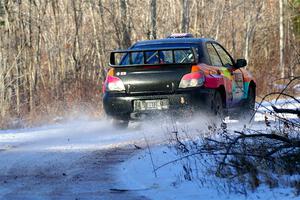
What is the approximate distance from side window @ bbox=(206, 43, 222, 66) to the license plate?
134cm

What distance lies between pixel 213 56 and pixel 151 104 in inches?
69.0

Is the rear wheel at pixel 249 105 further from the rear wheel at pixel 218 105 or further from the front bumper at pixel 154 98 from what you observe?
the front bumper at pixel 154 98

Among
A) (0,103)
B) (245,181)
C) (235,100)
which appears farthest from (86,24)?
(245,181)

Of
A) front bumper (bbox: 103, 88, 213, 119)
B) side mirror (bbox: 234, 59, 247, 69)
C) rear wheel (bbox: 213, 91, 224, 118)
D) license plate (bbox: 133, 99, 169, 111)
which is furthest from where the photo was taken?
Result: side mirror (bbox: 234, 59, 247, 69)

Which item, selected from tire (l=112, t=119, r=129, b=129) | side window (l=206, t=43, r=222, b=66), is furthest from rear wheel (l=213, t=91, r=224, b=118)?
tire (l=112, t=119, r=129, b=129)

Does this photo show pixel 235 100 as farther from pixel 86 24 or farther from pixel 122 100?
pixel 86 24

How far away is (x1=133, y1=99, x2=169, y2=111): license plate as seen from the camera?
11703 mm

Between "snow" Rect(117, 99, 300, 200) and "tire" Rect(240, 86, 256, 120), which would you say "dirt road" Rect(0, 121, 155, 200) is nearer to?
"snow" Rect(117, 99, 300, 200)

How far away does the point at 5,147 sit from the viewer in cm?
1087

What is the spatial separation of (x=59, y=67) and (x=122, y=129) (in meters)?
15.0

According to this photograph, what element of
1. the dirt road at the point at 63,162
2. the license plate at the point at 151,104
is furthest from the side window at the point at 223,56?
the dirt road at the point at 63,162

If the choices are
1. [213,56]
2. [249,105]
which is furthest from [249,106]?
[213,56]

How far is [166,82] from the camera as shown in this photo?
38.2 feet

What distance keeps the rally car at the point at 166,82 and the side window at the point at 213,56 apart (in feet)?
0.09
